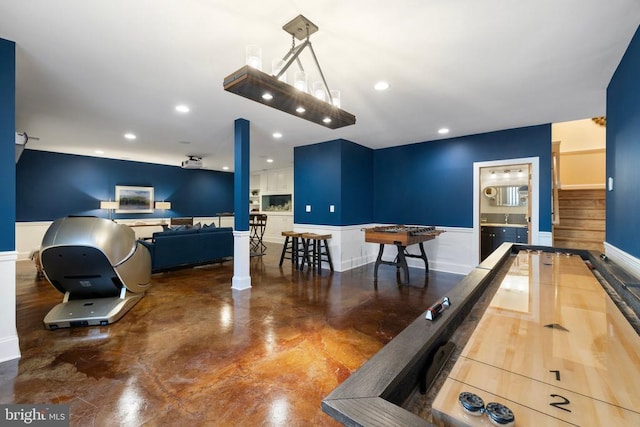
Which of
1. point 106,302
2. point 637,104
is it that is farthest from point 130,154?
point 637,104

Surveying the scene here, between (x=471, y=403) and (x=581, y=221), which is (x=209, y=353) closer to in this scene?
(x=471, y=403)

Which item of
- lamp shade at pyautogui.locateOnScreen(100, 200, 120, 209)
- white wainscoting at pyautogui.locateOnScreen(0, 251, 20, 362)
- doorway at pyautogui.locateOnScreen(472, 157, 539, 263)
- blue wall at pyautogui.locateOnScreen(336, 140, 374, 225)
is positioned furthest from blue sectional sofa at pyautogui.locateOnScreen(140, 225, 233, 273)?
doorway at pyautogui.locateOnScreen(472, 157, 539, 263)

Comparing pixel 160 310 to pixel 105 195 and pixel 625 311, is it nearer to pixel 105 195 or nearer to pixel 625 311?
pixel 625 311

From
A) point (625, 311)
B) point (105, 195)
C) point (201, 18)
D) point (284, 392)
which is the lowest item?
point (284, 392)

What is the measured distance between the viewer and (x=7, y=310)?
217 cm

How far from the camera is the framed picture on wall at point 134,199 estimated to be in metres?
7.51

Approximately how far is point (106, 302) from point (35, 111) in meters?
2.99

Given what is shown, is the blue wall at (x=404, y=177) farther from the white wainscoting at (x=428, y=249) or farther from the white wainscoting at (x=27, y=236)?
the white wainscoting at (x=27, y=236)

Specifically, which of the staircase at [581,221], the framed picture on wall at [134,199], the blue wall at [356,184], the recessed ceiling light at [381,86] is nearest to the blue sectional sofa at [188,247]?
the blue wall at [356,184]

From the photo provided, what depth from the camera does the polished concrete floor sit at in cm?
169

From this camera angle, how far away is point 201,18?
1.96 meters

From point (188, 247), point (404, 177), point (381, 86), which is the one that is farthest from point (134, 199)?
point (381, 86)

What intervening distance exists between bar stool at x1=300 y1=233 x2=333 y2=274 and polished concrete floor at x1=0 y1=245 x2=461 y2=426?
114 centimetres

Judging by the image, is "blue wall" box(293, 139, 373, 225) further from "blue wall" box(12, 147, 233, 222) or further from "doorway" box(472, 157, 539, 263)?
"blue wall" box(12, 147, 233, 222)
